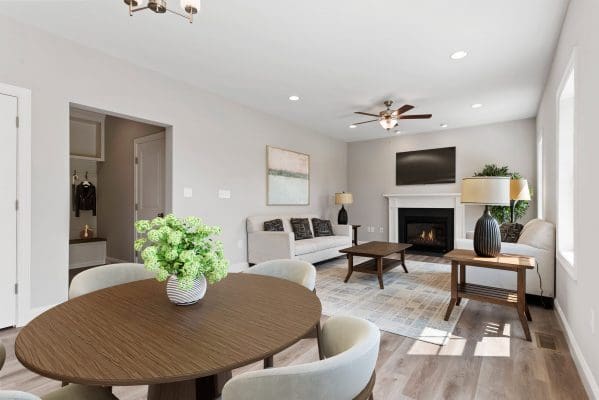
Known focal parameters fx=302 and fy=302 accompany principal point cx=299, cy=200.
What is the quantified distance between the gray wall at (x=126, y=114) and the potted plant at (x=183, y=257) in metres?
2.37

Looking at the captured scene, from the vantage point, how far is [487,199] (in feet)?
9.07

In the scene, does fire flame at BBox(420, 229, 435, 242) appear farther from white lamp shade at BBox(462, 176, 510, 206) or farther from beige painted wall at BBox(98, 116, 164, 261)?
beige painted wall at BBox(98, 116, 164, 261)

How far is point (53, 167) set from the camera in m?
2.92

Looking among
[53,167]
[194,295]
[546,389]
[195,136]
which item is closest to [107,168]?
[195,136]

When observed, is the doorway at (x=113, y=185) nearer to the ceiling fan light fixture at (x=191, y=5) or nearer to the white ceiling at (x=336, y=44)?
the white ceiling at (x=336, y=44)

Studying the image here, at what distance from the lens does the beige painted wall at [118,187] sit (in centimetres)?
506

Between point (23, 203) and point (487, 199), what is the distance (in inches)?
165

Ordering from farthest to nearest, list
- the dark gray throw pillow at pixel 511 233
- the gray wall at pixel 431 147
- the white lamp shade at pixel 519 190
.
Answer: the gray wall at pixel 431 147 < the white lamp shade at pixel 519 190 < the dark gray throw pillow at pixel 511 233

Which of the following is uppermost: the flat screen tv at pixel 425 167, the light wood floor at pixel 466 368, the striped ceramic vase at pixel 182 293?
the flat screen tv at pixel 425 167

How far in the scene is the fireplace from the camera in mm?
6422

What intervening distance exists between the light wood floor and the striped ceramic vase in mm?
981

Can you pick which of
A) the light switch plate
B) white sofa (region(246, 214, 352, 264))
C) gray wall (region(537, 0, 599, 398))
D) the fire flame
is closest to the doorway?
the light switch plate

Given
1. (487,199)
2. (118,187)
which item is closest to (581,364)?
(487,199)

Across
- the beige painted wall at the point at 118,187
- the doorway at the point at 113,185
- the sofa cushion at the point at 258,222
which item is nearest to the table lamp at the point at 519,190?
the sofa cushion at the point at 258,222
